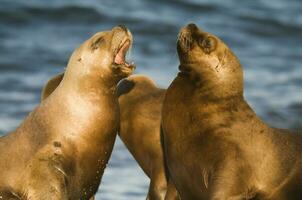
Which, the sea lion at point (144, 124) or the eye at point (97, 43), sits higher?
the eye at point (97, 43)

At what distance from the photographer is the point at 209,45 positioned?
12.5 m

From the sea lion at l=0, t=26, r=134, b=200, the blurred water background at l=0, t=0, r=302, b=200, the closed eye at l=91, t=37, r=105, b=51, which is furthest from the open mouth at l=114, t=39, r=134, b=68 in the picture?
the blurred water background at l=0, t=0, r=302, b=200

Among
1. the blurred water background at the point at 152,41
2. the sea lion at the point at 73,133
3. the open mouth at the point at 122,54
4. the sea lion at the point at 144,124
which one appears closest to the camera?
the sea lion at the point at 73,133

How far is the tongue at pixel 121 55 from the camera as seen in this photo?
12.6 metres

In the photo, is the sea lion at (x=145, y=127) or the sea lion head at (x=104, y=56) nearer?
the sea lion head at (x=104, y=56)

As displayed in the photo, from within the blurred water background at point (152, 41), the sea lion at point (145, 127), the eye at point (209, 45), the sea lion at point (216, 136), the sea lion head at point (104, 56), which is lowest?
the blurred water background at point (152, 41)

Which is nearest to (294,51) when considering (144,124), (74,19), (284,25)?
(284,25)

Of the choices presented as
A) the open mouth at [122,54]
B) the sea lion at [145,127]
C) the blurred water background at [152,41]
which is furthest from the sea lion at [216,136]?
the blurred water background at [152,41]

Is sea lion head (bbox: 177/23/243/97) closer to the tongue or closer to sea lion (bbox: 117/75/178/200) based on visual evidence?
the tongue

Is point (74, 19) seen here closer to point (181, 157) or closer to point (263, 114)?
point (263, 114)

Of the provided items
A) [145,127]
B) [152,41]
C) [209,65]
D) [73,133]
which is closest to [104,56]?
[73,133]

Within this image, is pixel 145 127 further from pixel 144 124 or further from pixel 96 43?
pixel 96 43

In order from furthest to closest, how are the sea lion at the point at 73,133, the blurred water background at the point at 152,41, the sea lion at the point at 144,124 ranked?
→ the blurred water background at the point at 152,41, the sea lion at the point at 144,124, the sea lion at the point at 73,133

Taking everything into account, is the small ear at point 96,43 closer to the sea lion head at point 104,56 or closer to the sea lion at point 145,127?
the sea lion head at point 104,56
